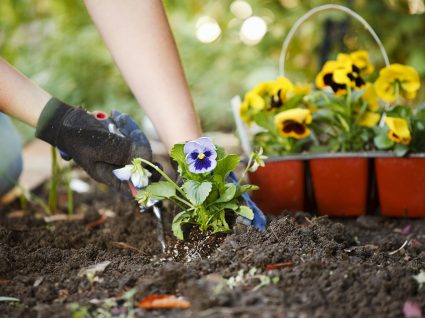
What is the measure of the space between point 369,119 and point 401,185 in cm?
25

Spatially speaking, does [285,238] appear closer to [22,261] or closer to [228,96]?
[22,261]

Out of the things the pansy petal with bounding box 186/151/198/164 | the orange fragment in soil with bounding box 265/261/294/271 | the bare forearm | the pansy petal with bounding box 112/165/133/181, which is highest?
the bare forearm

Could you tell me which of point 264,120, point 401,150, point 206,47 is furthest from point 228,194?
point 206,47

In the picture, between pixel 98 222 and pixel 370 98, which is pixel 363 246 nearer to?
pixel 370 98

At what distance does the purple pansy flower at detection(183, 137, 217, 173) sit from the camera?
1.43 meters

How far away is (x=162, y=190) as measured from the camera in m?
1.49

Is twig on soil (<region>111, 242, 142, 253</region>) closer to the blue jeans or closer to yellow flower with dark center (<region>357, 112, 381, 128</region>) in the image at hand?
the blue jeans

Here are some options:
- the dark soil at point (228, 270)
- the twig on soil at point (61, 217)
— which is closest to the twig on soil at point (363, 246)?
the dark soil at point (228, 270)

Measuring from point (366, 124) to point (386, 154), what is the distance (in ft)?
0.46

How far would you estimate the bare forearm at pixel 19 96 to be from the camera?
165cm

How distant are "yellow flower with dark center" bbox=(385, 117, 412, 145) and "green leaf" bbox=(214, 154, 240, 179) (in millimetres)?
575

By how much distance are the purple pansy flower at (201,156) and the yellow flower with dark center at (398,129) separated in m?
0.66

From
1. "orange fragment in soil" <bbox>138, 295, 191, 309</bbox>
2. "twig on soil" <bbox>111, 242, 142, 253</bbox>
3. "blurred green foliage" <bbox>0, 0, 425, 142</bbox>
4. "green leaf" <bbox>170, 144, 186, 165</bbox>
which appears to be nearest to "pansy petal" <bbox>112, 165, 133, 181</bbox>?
"green leaf" <bbox>170, 144, 186, 165</bbox>

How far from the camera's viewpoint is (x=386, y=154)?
192 centimetres
